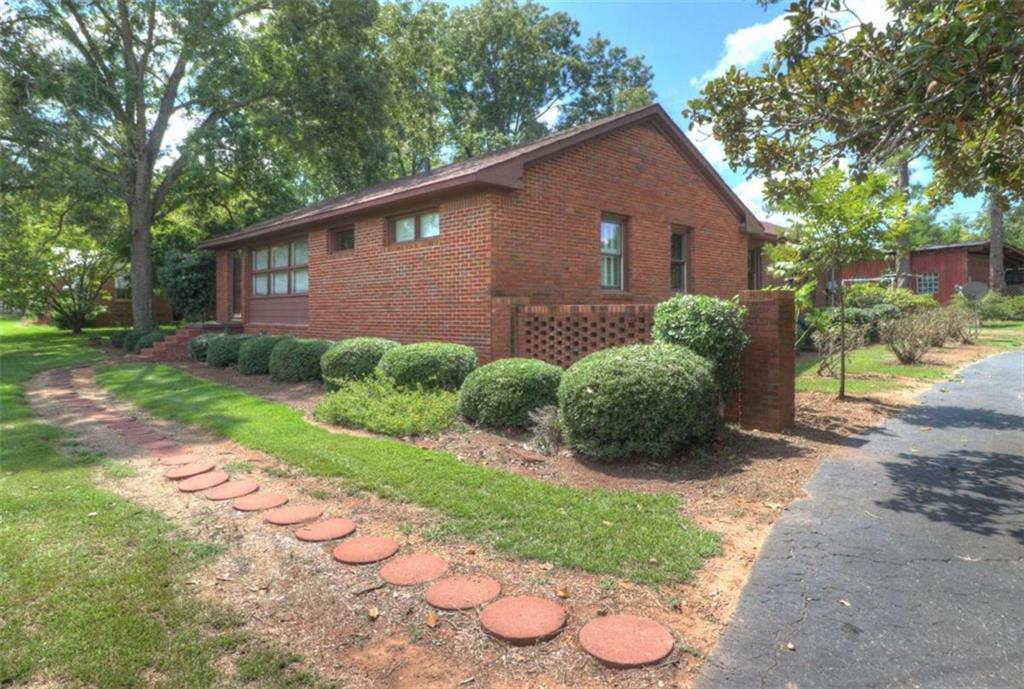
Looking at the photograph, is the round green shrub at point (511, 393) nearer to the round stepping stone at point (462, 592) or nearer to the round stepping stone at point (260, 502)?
the round stepping stone at point (260, 502)

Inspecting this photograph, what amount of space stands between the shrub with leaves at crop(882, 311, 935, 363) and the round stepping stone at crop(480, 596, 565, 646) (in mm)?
12102

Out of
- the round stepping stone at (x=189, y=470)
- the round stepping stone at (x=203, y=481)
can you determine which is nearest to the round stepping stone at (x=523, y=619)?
the round stepping stone at (x=203, y=481)

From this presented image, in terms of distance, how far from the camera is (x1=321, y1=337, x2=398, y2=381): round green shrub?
9273 millimetres

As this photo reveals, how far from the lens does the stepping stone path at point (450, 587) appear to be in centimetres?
266

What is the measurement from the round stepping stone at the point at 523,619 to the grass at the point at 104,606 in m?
0.80

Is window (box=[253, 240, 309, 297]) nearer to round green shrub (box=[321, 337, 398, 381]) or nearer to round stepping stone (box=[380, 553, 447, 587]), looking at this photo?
round green shrub (box=[321, 337, 398, 381])

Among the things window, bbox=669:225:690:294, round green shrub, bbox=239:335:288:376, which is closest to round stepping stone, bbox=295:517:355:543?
round green shrub, bbox=239:335:288:376

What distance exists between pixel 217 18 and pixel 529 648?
19030 millimetres

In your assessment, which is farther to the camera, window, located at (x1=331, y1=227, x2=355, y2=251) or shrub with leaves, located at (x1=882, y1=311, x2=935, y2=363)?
window, located at (x1=331, y1=227, x2=355, y2=251)

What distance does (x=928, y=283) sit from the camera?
3147cm

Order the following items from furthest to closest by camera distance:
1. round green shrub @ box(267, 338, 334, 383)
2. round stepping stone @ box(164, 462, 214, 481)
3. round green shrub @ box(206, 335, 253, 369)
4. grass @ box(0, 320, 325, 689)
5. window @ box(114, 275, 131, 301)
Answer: window @ box(114, 275, 131, 301), round green shrub @ box(206, 335, 253, 369), round green shrub @ box(267, 338, 334, 383), round stepping stone @ box(164, 462, 214, 481), grass @ box(0, 320, 325, 689)

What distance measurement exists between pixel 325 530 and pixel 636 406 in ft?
9.23

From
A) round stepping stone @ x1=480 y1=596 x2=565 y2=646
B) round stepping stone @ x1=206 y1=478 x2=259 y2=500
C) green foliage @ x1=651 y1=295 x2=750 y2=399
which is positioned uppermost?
green foliage @ x1=651 y1=295 x2=750 y2=399

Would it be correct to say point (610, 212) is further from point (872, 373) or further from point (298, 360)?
point (298, 360)
